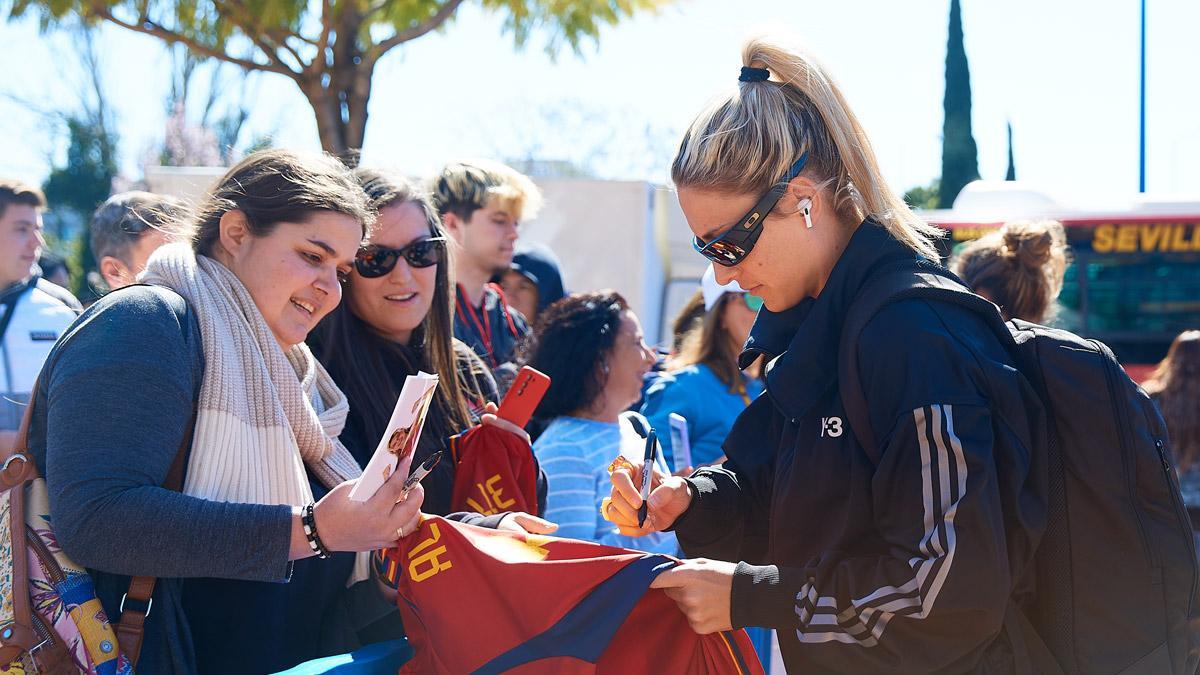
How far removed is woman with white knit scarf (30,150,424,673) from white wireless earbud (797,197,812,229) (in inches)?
37.6

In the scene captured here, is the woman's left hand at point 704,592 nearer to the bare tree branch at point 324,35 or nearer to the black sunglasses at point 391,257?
the black sunglasses at point 391,257

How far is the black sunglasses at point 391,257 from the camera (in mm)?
3156

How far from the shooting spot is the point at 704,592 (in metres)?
1.96

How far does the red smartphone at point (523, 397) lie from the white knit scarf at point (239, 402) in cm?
65

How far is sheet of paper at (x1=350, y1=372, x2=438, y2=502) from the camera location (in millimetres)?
2049

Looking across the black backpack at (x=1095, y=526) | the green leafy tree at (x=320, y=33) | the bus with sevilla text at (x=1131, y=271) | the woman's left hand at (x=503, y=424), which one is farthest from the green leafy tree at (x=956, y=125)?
the black backpack at (x=1095, y=526)

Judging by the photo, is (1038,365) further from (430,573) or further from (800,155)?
(430,573)

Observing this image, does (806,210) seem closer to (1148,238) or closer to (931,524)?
(931,524)

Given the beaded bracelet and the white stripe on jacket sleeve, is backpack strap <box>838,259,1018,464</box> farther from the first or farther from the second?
the beaded bracelet

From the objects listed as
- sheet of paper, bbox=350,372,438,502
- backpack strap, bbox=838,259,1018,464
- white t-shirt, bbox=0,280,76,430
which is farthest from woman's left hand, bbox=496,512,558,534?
white t-shirt, bbox=0,280,76,430

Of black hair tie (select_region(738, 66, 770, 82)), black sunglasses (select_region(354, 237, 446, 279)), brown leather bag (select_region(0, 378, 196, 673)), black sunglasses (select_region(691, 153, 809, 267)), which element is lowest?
brown leather bag (select_region(0, 378, 196, 673))

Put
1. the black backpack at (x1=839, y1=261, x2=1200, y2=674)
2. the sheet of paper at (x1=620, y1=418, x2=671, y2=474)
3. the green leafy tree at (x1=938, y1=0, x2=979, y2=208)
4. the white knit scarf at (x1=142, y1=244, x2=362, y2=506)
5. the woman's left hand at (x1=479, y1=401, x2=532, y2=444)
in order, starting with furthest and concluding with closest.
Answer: the green leafy tree at (x1=938, y1=0, x2=979, y2=208) < the woman's left hand at (x1=479, y1=401, x2=532, y2=444) < the sheet of paper at (x1=620, y1=418, x2=671, y2=474) < the white knit scarf at (x1=142, y1=244, x2=362, y2=506) < the black backpack at (x1=839, y1=261, x2=1200, y2=674)

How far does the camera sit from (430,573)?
228 cm

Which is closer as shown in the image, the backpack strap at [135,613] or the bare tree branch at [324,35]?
the backpack strap at [135,613]
